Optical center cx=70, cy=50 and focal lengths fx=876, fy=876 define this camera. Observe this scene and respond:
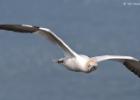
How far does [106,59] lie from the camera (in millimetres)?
39781

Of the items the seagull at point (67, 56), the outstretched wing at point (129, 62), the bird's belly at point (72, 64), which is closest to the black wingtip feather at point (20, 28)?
the seagull at point (67, 56)

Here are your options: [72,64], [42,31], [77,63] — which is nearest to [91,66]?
[77,63]

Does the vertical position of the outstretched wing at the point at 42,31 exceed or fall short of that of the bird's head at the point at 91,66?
it exceeds it

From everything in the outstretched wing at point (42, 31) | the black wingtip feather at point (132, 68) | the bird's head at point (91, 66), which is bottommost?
the black wingtip feather at point (132, 68)

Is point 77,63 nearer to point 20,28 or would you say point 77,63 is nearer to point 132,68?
point 20,28

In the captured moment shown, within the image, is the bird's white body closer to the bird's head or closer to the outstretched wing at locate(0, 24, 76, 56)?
the bird's head

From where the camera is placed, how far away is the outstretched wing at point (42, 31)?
3866cm

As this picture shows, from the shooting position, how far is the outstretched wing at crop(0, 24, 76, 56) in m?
38.7

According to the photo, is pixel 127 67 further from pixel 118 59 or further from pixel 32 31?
pixel 32 31

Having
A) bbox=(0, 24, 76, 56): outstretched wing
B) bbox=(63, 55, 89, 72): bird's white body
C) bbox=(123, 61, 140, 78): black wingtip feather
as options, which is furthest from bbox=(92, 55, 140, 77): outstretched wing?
bbox=(0, 24, 76, 56): outstretched wing

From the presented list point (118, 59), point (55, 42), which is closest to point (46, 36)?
point (55, 42)

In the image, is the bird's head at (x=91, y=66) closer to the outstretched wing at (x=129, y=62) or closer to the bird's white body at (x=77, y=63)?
the bird's white body at (x=77, y=63)

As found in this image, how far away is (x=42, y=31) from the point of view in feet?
128

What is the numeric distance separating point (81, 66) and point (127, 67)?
12.7 feet
